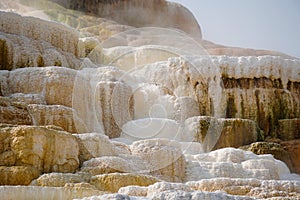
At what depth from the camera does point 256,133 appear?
17.0 m

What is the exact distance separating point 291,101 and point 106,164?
415 inches

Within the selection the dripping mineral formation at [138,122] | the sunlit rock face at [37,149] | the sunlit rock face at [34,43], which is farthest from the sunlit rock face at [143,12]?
the sunlit rock face at [37,149]

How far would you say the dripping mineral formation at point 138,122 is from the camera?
9.14 m

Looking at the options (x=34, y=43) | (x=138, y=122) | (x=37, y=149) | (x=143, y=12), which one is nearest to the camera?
(x=37, y=149)

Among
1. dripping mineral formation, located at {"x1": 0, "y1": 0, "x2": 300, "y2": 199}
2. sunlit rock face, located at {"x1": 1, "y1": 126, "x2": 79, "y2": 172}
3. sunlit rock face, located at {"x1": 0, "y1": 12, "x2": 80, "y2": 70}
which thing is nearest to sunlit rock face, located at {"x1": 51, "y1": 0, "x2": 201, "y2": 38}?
dripping mineral formation, located at {"x1": 0, "y1": 0, "x2": 300, "y2": 199}

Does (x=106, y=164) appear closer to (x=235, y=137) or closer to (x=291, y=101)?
(x=235, y=137)

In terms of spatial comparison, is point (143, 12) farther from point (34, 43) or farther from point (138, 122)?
point (138, 122)

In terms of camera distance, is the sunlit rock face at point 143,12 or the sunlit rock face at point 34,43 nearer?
the sunlit rock face at point 34,43

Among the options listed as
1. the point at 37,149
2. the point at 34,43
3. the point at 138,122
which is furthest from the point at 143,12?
the point at 37,149

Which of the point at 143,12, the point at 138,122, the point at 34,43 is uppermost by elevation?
the point at 143,12

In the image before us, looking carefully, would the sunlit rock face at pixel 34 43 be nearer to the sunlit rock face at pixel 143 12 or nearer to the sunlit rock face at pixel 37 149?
the sunlit rock face at pixel 37 149

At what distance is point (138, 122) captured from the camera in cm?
1609

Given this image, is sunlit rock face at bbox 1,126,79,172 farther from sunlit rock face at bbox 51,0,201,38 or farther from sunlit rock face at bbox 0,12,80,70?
sunlit rock face at bbox 51,0,201,38

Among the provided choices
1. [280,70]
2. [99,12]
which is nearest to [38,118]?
[280,70]
